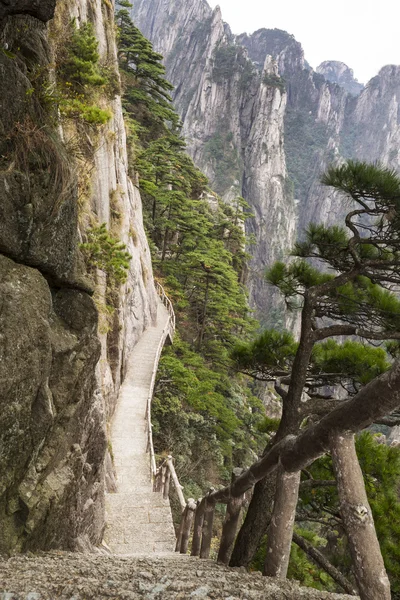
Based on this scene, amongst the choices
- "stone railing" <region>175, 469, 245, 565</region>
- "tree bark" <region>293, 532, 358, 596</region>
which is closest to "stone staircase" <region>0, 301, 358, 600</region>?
"stone railing" <region>175, 469, 245, 565</region>

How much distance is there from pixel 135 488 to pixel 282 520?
7.16m

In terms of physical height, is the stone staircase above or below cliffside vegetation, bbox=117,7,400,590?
below

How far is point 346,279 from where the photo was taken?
438 cm

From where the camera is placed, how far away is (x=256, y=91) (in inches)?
2544

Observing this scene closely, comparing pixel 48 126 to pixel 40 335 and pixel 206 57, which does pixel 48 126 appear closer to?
pixel 40 335

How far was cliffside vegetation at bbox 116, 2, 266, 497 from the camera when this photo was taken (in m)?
13.3

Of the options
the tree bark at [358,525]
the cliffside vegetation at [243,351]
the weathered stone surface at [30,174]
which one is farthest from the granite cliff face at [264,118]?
the tree bark at [358,525]

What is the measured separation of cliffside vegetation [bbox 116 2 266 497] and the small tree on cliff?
2.18 metres

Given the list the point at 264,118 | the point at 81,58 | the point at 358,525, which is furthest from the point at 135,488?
the point at 264,118

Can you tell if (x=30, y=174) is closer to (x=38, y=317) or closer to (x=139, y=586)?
(x=38, y=317)

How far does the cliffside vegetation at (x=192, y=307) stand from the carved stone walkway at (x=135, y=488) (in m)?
1.64

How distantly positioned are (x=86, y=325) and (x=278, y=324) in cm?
5097

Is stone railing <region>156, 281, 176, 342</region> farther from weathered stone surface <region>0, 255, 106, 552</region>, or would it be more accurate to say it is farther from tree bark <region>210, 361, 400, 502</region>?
tree bark <region>210, 361, 400, 502</region>

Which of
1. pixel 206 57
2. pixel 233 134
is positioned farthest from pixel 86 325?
pixel 206 57
